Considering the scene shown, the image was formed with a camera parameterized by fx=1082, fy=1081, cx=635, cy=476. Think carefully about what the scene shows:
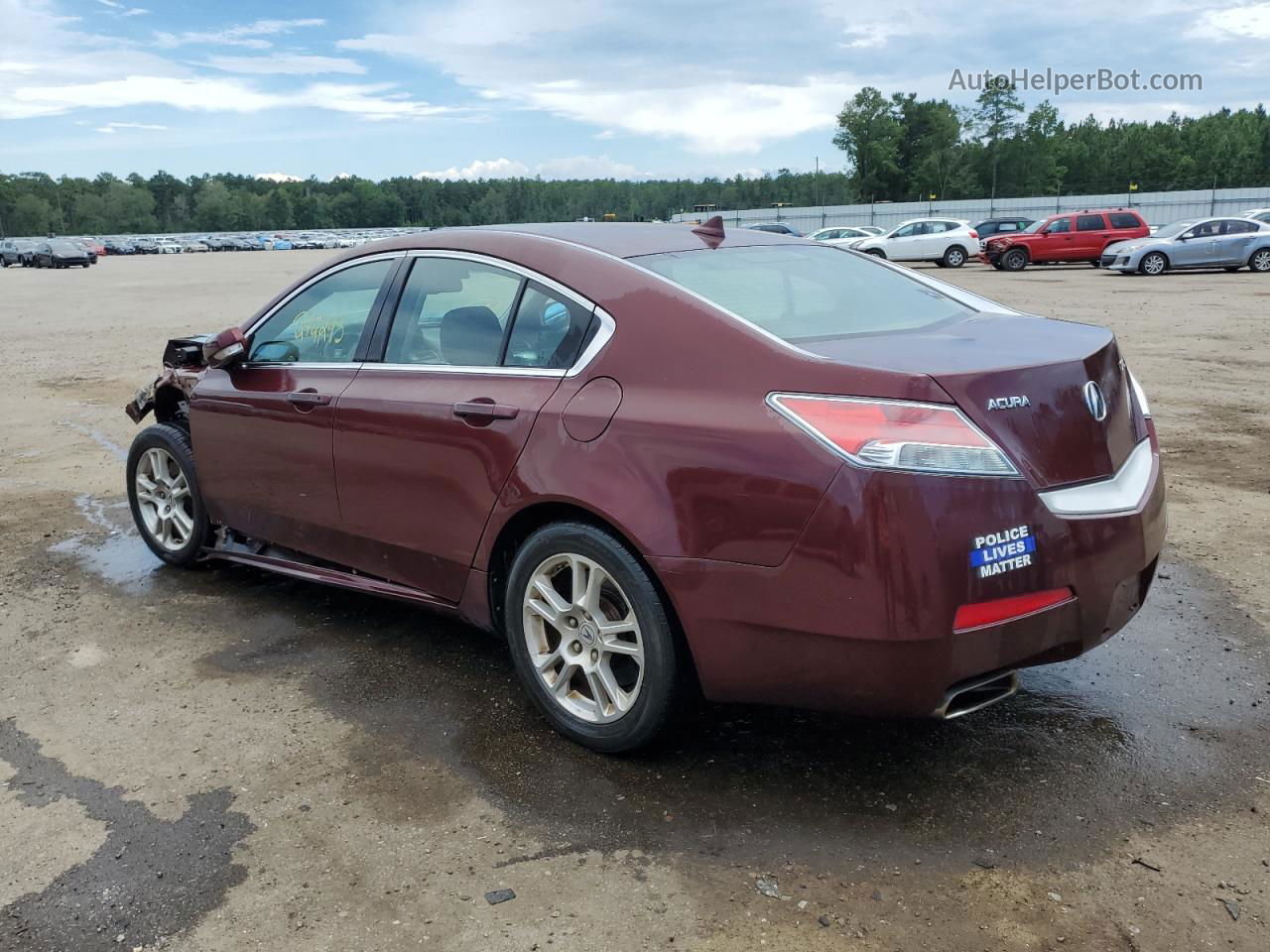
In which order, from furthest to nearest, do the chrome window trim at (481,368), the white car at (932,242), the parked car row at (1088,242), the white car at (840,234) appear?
the white car at (840,234) → the white car at (932,242) → the parked car row at (1088,242) → the chrome window trim at (481,368)

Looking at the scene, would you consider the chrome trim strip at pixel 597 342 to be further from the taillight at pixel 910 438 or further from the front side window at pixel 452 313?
the taillight at pixel 910 438

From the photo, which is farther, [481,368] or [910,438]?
[481,368]

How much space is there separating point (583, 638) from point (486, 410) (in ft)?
2.68

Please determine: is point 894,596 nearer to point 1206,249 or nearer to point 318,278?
point 318,278

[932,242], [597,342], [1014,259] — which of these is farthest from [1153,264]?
[597,342]

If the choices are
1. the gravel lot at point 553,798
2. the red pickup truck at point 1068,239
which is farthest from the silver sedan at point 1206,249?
the gravel lot at point 553,798

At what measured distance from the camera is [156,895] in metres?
2.74

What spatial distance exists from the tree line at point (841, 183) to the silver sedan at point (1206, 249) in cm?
5385

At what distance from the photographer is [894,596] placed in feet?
8.83

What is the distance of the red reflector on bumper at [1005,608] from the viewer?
107 inches

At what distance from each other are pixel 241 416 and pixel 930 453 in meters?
3.14

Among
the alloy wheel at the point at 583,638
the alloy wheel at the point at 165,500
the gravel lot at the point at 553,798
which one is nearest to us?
the gravel lot at the point at 553,798

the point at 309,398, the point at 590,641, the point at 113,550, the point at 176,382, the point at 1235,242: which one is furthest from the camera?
the point at 1235,242

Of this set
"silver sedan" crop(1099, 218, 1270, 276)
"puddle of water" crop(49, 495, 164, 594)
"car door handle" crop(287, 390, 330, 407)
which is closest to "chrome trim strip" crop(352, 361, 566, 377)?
"car door handle" crop(287, 390, 330, 407)
